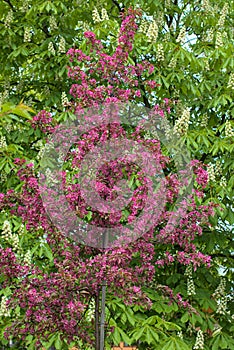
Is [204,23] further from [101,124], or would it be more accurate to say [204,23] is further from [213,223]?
[101,124]

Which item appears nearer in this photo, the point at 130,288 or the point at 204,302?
the point at 130,288

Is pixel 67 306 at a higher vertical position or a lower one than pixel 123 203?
lower

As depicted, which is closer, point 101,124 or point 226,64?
point 101,124

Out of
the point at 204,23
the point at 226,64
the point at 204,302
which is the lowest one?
the point at 204,302

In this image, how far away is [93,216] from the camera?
445cm

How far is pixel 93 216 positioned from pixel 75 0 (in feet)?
11.7

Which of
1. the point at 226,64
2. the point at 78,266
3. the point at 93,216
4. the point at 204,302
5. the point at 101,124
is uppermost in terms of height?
the point at 226,64

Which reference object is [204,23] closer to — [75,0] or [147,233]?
[75,0]

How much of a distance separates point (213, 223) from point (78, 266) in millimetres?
1985

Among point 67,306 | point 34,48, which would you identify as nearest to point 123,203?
point 67,306

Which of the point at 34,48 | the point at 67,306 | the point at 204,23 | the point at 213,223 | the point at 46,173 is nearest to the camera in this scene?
the point at 67,306

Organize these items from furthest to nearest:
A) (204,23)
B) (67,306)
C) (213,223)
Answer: (204,23) → (213,223) → (67,306)

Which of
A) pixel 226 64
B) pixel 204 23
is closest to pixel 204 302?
pixel 226 64

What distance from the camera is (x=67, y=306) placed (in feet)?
14.0
